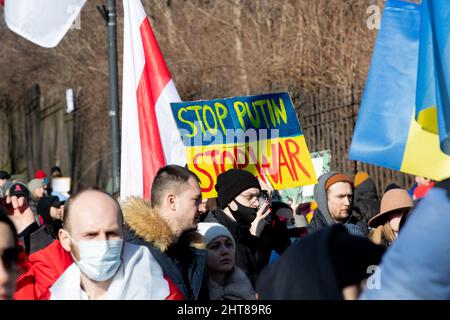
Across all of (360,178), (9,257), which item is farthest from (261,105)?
(9,257)

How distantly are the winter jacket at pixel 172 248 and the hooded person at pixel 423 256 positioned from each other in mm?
2247

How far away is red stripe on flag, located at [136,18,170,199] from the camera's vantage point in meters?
7.70

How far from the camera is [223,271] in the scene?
5246 millimetres

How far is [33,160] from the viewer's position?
87.4 ft

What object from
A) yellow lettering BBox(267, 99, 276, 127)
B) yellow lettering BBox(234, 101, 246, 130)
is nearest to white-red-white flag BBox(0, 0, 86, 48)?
yellow lettering BBox(234, 101, 246, 130)

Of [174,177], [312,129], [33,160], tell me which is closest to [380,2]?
[312,129]

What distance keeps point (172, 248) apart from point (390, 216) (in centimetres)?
258

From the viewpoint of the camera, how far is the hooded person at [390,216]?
6938mm

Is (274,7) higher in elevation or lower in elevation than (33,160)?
higher

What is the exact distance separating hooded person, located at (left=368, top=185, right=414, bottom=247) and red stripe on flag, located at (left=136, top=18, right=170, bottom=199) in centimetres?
175

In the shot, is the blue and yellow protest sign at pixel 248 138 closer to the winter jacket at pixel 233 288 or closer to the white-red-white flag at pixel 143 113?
the white-red-white flag at pixel 143 113

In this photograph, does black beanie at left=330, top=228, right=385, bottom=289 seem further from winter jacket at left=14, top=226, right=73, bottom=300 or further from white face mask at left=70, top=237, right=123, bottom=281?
winter jacket at left=14, top=226, right=73, bottom=300
